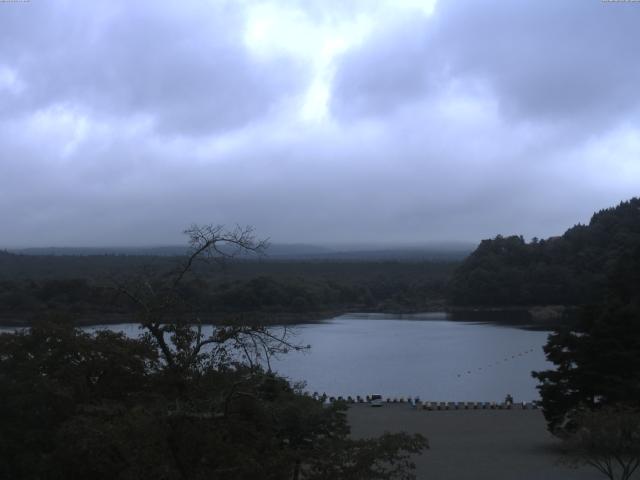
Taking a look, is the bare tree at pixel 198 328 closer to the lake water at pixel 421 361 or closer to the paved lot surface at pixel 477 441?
the paved lot surface at pixel 477 441

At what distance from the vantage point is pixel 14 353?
826 cm

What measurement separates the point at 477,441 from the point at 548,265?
4622cm

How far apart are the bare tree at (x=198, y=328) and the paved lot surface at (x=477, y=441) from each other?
713 cm

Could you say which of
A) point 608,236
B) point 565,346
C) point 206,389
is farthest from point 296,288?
point 206,389

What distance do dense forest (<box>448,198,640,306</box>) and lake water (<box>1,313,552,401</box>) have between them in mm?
9667

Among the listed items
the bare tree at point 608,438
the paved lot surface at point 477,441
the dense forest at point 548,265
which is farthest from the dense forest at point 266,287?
the bare tree at point 608,438

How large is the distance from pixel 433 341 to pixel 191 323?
34.7m

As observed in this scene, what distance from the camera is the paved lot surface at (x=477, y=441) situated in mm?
12203

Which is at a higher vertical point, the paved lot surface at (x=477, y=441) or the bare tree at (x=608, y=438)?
the bare tree at (x=608, y=438)

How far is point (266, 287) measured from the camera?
4969 centimetres

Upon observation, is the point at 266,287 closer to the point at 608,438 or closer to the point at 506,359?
the point at 506,359

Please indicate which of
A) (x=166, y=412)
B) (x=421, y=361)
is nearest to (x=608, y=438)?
(x=166, y=412)

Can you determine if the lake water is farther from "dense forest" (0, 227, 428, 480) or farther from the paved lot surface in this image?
"dense forest" (0, 227, 428, 480)

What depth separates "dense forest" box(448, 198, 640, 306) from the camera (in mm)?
55125
